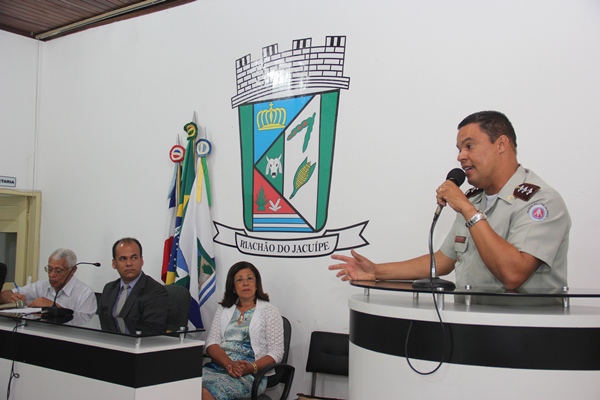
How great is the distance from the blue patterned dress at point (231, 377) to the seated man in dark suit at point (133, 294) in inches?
17.7

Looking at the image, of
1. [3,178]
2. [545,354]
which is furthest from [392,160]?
[3,178]

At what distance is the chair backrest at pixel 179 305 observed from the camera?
4.80 m

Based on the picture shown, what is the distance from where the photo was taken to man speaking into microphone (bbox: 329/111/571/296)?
2258mm

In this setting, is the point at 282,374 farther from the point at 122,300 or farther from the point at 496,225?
the point at 496,225

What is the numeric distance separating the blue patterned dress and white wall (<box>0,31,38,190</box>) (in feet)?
11.1

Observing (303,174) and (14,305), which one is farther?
(303,174)

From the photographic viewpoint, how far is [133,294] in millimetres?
4570

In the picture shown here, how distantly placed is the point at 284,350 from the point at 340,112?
1.67m

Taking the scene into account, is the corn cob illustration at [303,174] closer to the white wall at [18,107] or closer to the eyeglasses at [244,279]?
the eyeglasses at [244,279]

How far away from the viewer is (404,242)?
14.1 feet

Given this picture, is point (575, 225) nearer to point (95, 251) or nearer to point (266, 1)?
point (266, 1)

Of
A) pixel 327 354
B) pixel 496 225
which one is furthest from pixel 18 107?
pixel 496 225

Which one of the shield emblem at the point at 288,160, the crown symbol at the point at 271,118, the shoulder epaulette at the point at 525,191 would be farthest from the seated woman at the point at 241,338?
the shoulder epaulette at the point at 525,191

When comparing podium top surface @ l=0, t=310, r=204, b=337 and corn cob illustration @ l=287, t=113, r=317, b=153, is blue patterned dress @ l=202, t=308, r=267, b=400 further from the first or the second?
corn cob illustration @ l=287, t=113, r=317, b=153
